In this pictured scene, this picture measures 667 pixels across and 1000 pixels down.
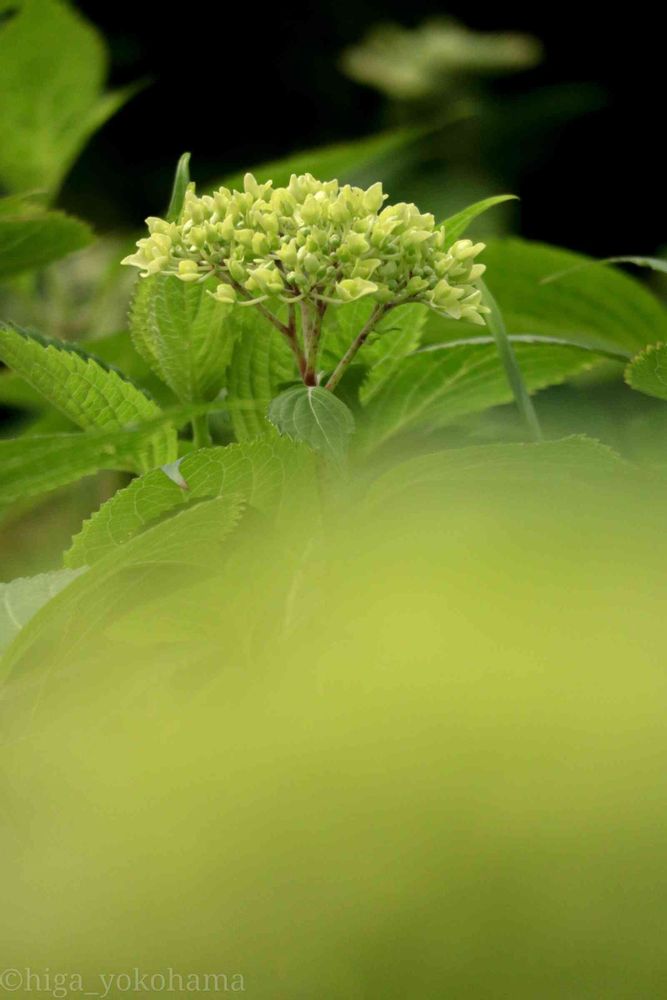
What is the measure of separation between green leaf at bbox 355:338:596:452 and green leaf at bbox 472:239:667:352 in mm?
187

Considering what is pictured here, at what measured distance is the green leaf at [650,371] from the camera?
36cm

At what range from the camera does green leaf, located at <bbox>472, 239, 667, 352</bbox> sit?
0.59m

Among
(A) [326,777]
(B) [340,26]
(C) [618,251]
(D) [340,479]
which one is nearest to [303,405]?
(D) [340,479]

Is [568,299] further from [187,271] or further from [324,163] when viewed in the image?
[187,271]

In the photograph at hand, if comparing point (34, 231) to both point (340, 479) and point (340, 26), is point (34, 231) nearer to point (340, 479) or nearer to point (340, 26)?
point (340, 479)

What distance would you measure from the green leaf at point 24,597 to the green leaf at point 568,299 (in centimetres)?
33

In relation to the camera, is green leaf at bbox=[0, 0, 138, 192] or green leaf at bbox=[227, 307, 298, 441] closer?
green leaf at bbox=[227, 307, 298, 441]

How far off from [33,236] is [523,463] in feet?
0.89

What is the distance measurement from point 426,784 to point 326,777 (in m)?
0.02

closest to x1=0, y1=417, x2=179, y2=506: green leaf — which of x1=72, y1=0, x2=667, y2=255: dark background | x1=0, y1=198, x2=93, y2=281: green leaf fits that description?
x1=0, y1=198, x2=93, y2=281: green leaf

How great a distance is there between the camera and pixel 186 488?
12.0 inches

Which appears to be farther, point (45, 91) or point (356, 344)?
point (45, 91)

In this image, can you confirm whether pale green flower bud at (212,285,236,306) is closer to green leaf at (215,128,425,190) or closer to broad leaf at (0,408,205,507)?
broad leaf at (0,408,205,507)

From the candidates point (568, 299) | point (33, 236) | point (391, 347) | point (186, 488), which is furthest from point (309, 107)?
point (186, 488)
